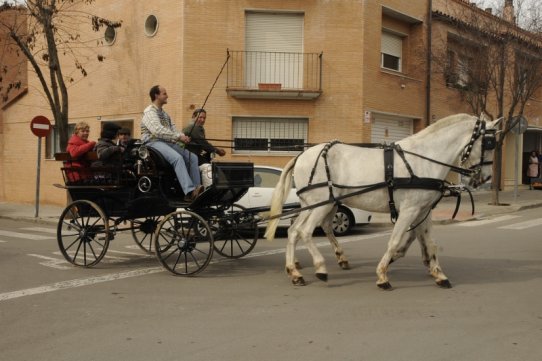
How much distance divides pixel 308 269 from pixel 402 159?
2.10 m

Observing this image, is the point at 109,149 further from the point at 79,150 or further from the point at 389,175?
the point at 389,175

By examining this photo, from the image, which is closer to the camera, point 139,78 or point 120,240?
point 120,240

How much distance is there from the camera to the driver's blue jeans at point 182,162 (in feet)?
23.5

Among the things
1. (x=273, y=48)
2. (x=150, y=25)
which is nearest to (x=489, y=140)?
(x=273, y=48)

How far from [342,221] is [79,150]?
577cm

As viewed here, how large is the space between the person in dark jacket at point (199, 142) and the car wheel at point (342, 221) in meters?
4.10

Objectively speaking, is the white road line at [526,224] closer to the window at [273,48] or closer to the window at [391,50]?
the window at [391,50]

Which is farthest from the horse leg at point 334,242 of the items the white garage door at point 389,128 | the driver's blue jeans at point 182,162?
the white garage door at point 389,128

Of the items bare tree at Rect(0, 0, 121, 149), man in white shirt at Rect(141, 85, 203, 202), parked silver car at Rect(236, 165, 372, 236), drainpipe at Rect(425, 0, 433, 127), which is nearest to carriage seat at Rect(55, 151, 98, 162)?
man in white shirt at Rect(141, 85, 203, 202)

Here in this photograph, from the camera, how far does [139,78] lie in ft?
56.9

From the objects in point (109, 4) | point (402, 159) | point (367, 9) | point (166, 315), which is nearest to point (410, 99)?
point (367, 9)

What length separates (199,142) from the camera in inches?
299

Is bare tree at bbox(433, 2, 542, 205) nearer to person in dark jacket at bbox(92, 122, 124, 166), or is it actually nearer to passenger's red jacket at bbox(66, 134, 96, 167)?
person in dark jacket at bbox(92, 122, 124, 166)

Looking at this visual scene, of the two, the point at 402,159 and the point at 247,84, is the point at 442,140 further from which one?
the point at 247,84
